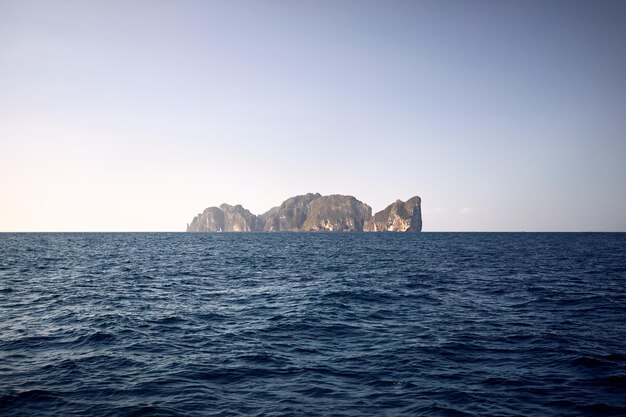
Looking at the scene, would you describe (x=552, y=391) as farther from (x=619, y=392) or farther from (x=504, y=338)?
(x=504, y=338)

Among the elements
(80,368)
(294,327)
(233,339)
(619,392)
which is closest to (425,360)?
(619,392)

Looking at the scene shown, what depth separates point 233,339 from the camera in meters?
17.0

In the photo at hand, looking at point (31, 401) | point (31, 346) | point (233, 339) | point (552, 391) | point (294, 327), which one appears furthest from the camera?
point (294, 327)

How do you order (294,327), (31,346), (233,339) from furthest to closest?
(294,327) → (233,339) → (31,346)

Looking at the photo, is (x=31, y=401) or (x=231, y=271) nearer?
(x=31, y=401)

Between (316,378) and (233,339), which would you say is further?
(233,339)

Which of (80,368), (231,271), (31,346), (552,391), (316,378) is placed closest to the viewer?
(552,391)

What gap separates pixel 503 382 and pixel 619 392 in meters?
3.31

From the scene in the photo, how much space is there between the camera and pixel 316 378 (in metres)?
12.7

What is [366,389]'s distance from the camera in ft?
38.5

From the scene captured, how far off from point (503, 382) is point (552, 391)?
139 centimetres

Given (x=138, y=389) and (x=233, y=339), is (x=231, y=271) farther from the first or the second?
(x=138, y=389)

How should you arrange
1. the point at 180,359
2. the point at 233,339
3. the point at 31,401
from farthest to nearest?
the point at 233,339
the point at 180,359
the point at 31,401

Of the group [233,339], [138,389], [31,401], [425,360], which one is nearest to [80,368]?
[31,401]
